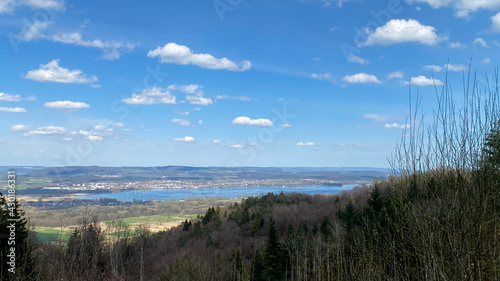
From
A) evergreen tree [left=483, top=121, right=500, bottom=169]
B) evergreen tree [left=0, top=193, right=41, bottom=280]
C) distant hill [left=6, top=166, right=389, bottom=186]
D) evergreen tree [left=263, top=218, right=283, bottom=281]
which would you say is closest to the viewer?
evergreen tree [left=483, top=121, right=500, bottom=169]

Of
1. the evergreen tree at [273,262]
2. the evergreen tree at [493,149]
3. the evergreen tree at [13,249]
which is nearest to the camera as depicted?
the evergreen tree at [493,149]

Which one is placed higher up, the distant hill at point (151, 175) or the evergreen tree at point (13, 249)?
the evergreen tree at point (13, 249)

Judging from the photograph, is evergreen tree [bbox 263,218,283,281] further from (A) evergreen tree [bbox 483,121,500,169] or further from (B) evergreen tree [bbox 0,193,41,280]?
(A) evergreen tree [bbox 483,121,500,169]

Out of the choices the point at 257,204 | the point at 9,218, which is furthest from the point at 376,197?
the point at 257,204

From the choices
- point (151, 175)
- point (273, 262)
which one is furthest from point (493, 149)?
point (151, 175)

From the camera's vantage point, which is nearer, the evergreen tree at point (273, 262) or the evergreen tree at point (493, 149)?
the evergreen tree at point (493, 149)

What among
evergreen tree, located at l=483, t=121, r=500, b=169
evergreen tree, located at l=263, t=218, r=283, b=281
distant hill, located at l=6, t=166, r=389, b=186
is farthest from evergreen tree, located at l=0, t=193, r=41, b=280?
distant hill, located at l=6, t=166, r=389, b=186

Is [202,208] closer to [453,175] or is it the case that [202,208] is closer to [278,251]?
[278,251]

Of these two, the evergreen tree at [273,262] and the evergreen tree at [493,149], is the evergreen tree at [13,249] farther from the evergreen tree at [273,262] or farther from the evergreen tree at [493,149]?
the evergreen tree at [273,262]

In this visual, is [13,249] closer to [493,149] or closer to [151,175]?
[493,149]

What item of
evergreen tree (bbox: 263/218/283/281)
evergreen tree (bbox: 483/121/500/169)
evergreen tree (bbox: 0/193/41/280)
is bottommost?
evergreen tree (bbox: 263/218/283/281)

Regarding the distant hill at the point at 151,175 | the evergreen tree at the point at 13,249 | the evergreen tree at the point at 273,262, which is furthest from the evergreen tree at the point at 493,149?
the distant hill at the point at 151,175

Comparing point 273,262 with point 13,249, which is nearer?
point 13,249

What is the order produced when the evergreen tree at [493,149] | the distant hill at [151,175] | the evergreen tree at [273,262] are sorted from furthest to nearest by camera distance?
the distant hill at [151,175], the evergreen tree at [273,262], the evergreen tree at [493,149]
